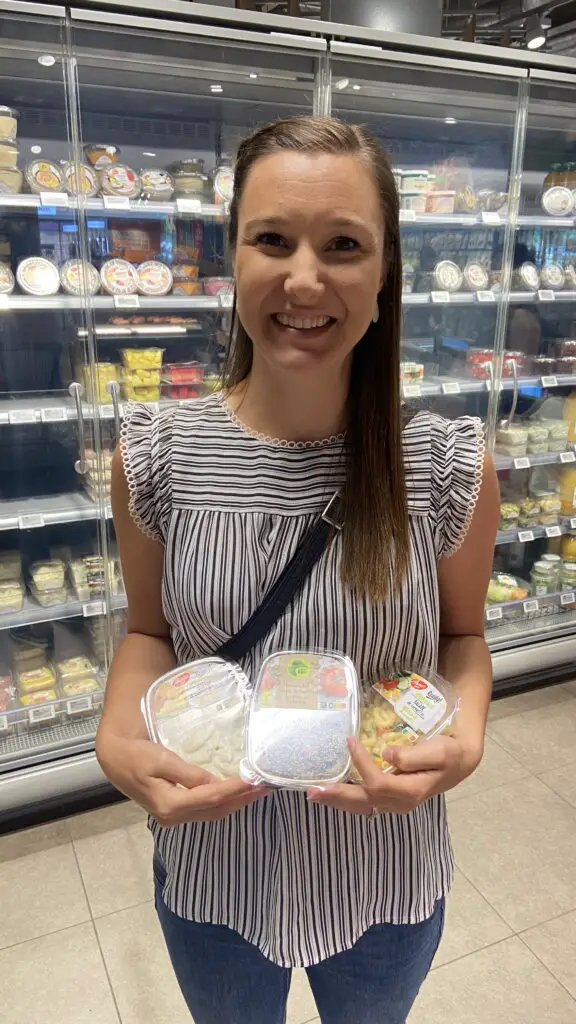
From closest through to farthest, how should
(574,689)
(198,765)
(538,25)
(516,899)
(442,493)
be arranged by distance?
(198,765)
(442,493)
(516,899)
(574,689)
(538,25)

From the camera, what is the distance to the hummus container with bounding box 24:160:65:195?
2.02 meters

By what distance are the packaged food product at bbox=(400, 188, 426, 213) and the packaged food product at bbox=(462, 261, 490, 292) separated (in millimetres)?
317

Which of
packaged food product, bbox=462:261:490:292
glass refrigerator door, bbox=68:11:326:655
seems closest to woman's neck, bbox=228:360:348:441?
glass refrigerator door, bbox=68:11:326:655

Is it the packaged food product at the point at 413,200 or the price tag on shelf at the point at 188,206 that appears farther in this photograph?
the packaged food product at the point at 413,200

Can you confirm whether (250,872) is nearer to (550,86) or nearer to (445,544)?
(445,544)

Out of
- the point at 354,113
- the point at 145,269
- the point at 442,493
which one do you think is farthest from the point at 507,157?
the point at 442,493

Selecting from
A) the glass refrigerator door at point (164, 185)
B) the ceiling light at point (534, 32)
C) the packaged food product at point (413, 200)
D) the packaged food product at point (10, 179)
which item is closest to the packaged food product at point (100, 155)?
the glass refrigerator door at point (164, 185)

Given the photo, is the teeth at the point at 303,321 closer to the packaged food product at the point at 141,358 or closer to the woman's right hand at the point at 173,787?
the woman's right hand at the point at 173,787

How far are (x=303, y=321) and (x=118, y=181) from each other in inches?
67.3

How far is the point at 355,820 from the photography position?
0.86 meters

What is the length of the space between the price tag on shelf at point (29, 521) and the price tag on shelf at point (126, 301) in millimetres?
693

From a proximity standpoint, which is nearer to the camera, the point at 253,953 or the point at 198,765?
the point at 198,765

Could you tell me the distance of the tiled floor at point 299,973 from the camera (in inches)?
65.1

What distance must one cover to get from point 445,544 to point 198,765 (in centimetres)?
39
